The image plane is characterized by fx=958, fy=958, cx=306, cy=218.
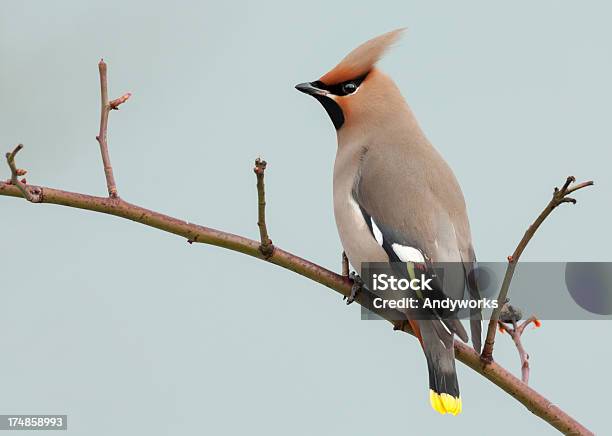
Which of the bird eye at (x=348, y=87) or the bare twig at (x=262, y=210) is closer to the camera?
the bare twig at (x=262, y=210)

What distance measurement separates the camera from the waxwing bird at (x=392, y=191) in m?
2.85

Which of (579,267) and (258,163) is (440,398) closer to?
(579,267)

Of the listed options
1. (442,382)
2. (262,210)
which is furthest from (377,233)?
(262,210)

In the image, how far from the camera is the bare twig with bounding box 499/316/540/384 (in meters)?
2.66

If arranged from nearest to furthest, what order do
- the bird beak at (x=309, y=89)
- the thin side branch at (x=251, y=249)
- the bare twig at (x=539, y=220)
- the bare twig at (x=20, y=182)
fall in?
1. the bare twig at (x=539, y=220)
2. the bare twig at (x=20, y=182)
3. the thin side branch at (x=251, y=249)
4. the bird beak at (x=309, y=89)

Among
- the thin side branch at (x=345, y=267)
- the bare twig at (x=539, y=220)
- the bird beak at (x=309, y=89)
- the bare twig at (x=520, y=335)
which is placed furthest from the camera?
the bird beak at (x=309, y=89)

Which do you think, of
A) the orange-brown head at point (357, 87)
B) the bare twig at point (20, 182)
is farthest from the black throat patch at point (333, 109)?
the bare twig at point (20, 182)

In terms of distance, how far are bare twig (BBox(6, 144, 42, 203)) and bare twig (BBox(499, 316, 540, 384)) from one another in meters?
1.37

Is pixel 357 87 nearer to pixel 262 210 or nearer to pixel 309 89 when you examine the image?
pixel 309 89

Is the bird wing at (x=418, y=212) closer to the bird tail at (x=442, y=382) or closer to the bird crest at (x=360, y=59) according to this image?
the bird tail at (x=442, y=382)

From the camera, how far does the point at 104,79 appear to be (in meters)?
2.31

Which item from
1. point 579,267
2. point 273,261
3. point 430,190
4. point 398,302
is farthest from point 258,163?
point 579,267

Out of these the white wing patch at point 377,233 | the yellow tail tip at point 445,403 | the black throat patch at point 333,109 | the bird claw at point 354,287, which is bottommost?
the yellow tail tip at point 445,403

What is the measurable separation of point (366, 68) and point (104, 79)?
4.84 ft
